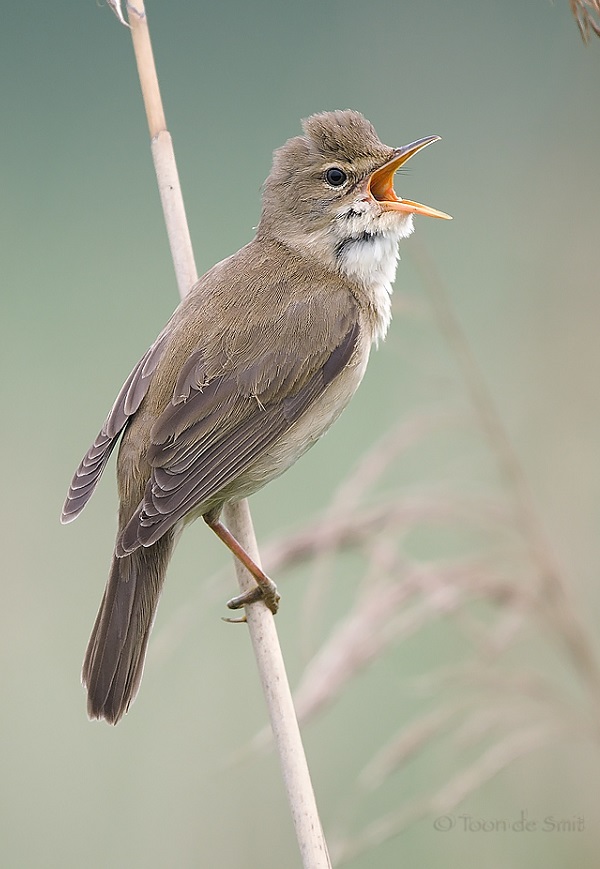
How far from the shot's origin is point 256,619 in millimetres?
2268

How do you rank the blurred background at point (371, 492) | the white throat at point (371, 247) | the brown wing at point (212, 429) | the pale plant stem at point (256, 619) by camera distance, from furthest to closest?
1. the white throat at point (371, 247)
2. the blurred background at point (371, 492)
3. the brown wing at point (212, 429)
4. the pale plant stem at point (256, 619)

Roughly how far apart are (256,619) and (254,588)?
0.12 m

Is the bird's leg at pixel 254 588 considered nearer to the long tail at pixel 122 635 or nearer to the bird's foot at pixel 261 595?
the bird's foot at pixel 261 595

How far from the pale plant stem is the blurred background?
10 cm

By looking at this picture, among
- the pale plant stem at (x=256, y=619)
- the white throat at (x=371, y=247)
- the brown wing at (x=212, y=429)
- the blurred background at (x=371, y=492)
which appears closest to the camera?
the pale plant stem at (x=256, y=619)

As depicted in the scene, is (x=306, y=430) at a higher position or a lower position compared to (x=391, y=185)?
lower

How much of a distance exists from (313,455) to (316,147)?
170 cm

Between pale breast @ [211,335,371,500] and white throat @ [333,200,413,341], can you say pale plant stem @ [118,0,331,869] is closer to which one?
pale breast @ [211,335,371,500]

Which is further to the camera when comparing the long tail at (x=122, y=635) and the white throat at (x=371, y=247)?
the white throat at (x=371, y=247)

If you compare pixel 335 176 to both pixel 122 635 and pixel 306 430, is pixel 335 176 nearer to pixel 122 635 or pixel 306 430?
pixel 306 430

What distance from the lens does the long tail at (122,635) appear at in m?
2.35

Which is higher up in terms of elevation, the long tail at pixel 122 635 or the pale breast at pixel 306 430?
the pale breast at pixel 306 430

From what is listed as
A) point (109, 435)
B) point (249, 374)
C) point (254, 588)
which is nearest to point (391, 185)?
point (249, 374)

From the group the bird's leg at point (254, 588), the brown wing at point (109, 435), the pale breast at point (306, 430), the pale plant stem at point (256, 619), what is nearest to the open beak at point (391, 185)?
the pale breast at point (306, 430)
